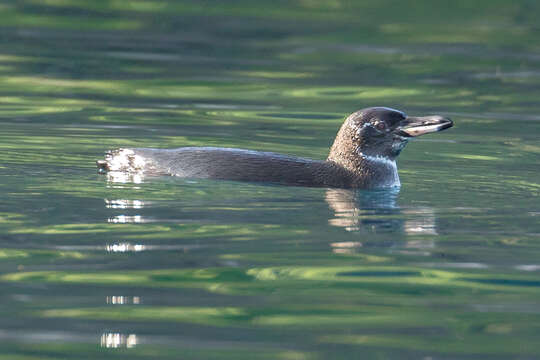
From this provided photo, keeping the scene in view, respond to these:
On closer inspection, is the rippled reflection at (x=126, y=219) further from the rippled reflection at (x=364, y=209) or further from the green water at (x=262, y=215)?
the rippled reflection at (x=364, y=209)

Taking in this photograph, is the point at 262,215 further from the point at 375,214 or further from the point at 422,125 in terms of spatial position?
the point at 422,125

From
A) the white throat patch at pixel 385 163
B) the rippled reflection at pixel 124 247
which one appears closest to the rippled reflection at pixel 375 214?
the white throat patch at pixel 385 163

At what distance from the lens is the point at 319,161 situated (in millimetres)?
9695

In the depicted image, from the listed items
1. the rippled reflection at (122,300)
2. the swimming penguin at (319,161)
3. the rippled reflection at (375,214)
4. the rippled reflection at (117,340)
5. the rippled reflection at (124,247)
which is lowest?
the rippled reflection at (375,214)

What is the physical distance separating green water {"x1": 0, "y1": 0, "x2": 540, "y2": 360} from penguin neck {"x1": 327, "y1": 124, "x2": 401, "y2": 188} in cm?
27

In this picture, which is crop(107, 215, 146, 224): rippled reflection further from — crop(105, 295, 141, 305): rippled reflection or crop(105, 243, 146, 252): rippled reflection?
crop(105, 295, 141, 305): rippled reflection

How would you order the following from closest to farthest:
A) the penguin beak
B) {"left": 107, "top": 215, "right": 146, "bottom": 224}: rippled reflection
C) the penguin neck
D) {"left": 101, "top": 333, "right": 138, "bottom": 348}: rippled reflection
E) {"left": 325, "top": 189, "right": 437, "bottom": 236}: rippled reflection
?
{"left": 101, "top": 333, "right": 138, "bottom": 348}: rippled reflection → {"left": 107, "top": 215, "right": 146, "bottom": 224}: rippled reflection → {"left": 325, "top": 189, "right": 437, "bottom": 236}: rippled reflection → the penguin beak → the penguin neck

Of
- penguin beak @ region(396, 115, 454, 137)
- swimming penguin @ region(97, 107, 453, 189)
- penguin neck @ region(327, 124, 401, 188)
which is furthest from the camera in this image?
penguin neck @ region(327, 124, 401, 188)

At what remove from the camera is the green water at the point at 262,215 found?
17.9 feet

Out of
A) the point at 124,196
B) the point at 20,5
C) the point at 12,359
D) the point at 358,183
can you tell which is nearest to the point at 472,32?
the point at 20,5

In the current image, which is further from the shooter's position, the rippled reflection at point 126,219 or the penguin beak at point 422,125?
the penguin beak at point 422,125

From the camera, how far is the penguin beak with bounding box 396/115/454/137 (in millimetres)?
9398

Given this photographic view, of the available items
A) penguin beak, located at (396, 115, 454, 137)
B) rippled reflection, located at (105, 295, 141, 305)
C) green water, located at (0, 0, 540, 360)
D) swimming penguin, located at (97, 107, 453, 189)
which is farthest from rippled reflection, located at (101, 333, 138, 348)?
penguin beak, located at (396, 115, 454, 137)

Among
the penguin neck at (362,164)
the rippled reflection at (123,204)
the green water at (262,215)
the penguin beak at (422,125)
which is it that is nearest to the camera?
the green water at (262,215)
